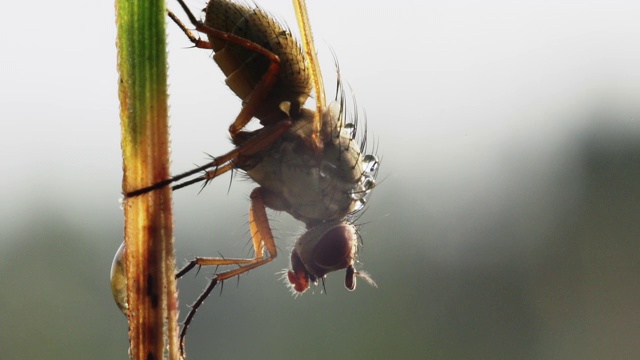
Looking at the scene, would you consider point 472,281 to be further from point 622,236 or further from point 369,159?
point 369,159

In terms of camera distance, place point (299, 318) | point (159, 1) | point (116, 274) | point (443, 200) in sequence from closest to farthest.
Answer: point (159, 1) < point (116, 274) < point (299, 318) < point (443, 200)

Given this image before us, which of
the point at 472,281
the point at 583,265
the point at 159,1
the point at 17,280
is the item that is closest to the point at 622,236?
the point at 583,265

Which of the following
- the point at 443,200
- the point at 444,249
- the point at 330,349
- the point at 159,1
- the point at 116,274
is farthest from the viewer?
the point at 443,200

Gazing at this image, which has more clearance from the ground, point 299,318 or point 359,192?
point 359,192

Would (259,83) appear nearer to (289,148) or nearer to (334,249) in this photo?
(289,148)

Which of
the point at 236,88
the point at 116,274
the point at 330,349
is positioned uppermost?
the point at 236,88

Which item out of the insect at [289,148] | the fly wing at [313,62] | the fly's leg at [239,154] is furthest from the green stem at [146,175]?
the fly wing at [313,62]

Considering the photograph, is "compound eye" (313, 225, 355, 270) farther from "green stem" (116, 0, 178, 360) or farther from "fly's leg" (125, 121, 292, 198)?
"green stem" (116, 0, 178, 360)
